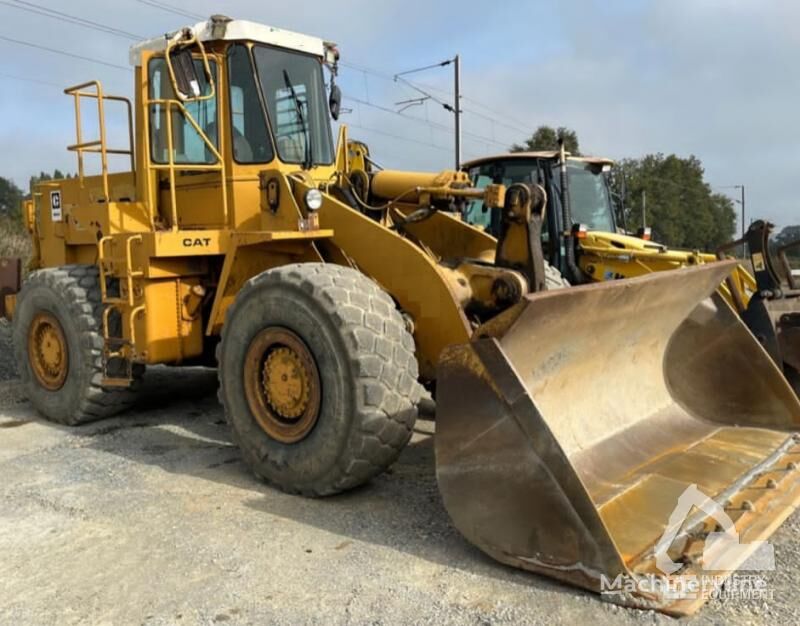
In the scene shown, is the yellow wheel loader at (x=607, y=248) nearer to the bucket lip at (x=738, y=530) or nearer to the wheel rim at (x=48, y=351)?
the bucket lip at (x=738, y=530)

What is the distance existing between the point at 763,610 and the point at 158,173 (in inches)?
207

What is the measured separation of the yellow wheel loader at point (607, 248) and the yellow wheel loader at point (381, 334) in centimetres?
132

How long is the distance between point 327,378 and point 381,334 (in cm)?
39

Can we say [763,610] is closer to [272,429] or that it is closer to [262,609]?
[262,609]

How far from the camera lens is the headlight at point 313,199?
5074 mm

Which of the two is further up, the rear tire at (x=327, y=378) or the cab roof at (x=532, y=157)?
the cab roof at (x=532, y=157)

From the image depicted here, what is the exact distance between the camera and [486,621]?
302 centimetres

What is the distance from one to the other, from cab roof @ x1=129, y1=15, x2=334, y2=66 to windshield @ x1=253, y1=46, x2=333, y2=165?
7 centimetres

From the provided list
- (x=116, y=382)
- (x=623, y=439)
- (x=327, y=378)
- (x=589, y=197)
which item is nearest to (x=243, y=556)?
(x=327, y=378)

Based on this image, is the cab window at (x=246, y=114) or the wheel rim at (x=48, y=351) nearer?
the cab window at (x=246, y=114)

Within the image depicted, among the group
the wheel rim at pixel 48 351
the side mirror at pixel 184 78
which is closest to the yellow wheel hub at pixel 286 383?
the side mirror at pixel 184 78

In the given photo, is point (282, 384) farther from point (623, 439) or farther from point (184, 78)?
point (184, 78)

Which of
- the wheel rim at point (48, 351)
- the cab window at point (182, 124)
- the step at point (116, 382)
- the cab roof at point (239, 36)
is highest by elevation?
the cab roof at point (239, 36)

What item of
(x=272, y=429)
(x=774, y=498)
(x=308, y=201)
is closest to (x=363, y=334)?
(x=272, y=429)
